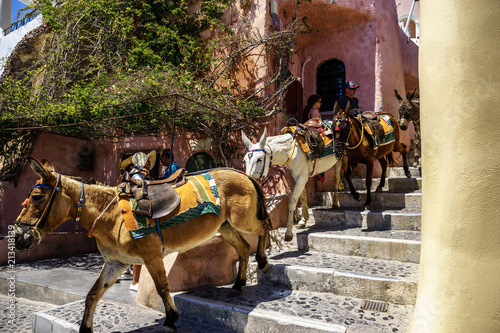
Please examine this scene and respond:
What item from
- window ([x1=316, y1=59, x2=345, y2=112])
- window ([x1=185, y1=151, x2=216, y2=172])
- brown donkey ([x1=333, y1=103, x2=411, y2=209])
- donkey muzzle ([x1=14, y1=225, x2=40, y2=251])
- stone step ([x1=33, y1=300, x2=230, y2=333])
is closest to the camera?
donkey muzzle ([x1=14, y1=225, x2=40, y2=251])

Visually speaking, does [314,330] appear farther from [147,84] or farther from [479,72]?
[147,84]

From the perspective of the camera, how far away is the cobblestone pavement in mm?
4648

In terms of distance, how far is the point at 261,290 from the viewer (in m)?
4.53

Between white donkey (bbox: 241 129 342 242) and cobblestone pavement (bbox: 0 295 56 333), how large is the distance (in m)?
3.91

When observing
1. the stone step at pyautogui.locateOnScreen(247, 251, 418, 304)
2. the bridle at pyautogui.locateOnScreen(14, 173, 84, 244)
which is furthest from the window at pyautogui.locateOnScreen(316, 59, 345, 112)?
the bridle at pyautogui.locateOnScreen(14, 173, 84, 244)

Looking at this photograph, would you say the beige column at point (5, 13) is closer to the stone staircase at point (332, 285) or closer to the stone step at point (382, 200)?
the stone step at point (382, 200)

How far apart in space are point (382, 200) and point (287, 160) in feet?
8.10

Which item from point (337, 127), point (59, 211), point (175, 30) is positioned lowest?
point (59, 211)

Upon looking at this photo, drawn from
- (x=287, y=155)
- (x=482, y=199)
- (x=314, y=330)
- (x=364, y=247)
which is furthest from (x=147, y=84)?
(x=482, y=199)

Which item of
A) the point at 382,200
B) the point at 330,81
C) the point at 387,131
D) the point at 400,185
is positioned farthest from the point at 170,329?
the point at 330,81

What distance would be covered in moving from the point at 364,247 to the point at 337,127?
2285 mm

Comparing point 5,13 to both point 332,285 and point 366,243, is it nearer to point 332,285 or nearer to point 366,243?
point 366,243

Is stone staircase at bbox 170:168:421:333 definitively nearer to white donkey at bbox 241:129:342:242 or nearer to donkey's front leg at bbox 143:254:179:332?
donkey's front leg at bbox 143:254:179:332

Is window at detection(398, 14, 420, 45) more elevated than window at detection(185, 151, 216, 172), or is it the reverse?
window at detection(398, 14, 420, 45)
